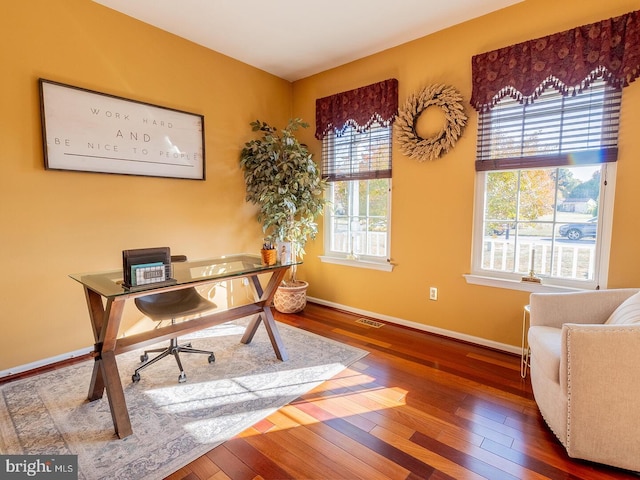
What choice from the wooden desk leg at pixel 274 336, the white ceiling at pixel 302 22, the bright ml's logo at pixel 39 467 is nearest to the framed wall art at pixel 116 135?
the white ceiling at pixel 302 22

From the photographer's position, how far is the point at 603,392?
4.75 feet

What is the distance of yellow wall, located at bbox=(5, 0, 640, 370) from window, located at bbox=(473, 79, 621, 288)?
0.31 feet

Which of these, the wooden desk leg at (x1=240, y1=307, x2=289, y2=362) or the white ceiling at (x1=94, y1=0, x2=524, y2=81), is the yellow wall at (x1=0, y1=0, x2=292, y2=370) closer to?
the white ceiling at (x1=94, y1=0, x2=524, y2=81)

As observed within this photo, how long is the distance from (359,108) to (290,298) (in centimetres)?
211

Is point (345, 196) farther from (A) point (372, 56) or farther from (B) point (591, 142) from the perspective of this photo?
(B) point (591, 142)

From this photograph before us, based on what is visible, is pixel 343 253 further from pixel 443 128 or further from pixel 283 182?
pixel 443 128

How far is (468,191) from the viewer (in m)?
2.75

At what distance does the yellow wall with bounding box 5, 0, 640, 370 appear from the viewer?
2.20 metres

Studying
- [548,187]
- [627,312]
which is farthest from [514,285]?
[627,312]

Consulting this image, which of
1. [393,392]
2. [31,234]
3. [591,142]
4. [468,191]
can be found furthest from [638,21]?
[31,234]

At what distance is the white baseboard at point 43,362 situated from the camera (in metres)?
2.26

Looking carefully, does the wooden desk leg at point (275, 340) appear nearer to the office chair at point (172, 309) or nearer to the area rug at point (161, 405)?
the area rug at point (161, 405)

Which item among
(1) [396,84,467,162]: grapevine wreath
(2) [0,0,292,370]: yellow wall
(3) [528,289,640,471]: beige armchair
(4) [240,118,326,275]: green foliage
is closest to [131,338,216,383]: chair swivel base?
(2) [0,0,292,370]: yellow wall

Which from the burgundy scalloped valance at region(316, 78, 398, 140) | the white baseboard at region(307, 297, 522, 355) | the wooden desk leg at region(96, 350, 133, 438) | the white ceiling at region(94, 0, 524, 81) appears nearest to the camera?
the wooden desk leg at region(96, 350, 133, 438)
